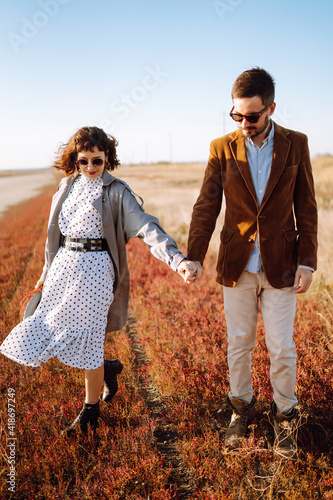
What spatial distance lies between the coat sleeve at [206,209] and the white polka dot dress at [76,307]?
27.5 inches

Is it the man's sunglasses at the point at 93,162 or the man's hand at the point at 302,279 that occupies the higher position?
the man's sunglasses at the point at 93,162

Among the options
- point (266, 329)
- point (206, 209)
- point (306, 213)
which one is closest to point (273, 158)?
point (306, 213)

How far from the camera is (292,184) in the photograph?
276cm

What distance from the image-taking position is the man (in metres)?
2.71

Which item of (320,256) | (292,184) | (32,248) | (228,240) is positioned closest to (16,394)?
(228,240)

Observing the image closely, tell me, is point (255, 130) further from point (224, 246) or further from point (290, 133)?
point (224, 246)

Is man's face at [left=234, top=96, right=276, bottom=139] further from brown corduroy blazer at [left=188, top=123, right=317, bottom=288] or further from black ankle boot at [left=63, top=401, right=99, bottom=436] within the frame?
black ankle boot at [left=63, top=401, right=99, bottom=436]

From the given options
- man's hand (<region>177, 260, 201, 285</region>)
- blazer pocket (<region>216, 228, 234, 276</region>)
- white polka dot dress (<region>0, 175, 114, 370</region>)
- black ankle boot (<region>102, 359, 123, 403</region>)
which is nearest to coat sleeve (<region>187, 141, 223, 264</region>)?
blazer pocket (<region>216, 228, 234, 276</region>)

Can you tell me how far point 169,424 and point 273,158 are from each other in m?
2.35

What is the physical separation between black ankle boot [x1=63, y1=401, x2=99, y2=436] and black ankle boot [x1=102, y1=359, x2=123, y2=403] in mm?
345

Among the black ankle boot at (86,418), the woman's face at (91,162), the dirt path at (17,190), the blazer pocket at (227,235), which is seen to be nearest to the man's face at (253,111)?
the blazer pocket at (227,235)

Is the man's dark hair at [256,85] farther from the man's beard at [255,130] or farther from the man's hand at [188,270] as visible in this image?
the man's hand at [188,270]

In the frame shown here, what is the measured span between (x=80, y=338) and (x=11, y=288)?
4544mm

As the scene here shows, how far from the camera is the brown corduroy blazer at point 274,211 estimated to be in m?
2.73
